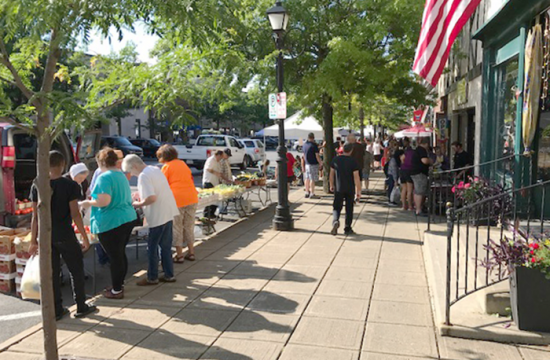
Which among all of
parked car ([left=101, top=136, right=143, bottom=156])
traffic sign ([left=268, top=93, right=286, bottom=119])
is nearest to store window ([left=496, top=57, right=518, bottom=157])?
traffic sign ([left=268, top=93, right=286, bottom=119])

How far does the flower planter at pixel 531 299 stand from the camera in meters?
4.57

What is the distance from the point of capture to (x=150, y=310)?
5562mm

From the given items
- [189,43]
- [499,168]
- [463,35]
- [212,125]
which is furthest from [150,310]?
[212,125]

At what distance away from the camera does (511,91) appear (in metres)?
8.84

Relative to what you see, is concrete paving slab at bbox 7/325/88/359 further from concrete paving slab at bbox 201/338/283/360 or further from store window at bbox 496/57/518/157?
store window at bbox 496/57/518/157

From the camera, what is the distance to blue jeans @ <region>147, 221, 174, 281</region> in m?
→ 6.38

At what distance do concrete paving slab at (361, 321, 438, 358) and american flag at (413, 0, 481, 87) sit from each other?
3.86 meters

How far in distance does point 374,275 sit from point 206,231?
3763 millimetres

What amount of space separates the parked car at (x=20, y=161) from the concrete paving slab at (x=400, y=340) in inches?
176

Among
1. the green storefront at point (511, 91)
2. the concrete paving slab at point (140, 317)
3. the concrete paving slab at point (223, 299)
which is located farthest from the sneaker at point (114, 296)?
the green storefront at point (511, 91)

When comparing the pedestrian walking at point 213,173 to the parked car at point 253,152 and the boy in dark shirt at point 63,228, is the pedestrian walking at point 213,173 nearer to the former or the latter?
the boy in dark shirt at point 63,228

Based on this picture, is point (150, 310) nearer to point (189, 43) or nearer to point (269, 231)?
point (189, 43)

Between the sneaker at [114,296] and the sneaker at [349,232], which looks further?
the sneaker at [349,232]

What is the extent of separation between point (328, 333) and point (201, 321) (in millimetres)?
1316
